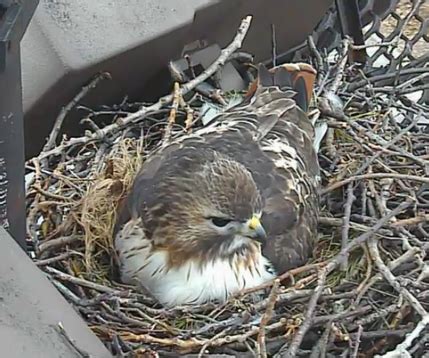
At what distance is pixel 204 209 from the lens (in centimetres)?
304

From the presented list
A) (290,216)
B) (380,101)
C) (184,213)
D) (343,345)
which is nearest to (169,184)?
(184,213)

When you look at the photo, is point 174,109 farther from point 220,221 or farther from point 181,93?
point 220,221

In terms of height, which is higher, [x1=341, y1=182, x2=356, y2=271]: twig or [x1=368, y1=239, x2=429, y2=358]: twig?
[x1=368, y1=239, x2=429, y2=358]: twig

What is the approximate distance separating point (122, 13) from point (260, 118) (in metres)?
0.64

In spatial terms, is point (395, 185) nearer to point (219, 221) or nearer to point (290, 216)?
point (290, 216)

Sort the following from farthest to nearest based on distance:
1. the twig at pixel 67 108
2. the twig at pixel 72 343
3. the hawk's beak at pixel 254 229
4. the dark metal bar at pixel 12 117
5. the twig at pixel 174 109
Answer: the twig at pixel 174 109 → the twig at pixel 67 108 → the hawk's beak at pixel 254 229 → the dark metal bar at pixel 12 117 → the twig at pixel 72 343

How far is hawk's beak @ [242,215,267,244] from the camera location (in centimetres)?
296

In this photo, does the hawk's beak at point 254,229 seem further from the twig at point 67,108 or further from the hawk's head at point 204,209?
the twig at point 67,108

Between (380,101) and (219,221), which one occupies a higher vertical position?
(219,221)

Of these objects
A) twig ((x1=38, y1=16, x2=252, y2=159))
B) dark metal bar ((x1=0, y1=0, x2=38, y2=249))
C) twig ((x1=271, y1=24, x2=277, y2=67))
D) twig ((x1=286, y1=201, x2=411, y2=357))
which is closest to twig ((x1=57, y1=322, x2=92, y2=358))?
dark metal bar ((x1=0, y1=0, x2=38, y2=249))

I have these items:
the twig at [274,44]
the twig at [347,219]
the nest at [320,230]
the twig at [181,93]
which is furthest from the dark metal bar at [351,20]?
the twig at [347,219]

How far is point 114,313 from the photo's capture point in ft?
9.79

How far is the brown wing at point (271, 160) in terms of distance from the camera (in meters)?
3.23

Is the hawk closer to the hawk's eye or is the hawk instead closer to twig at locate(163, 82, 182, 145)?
the hawk's eye
